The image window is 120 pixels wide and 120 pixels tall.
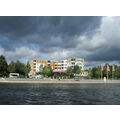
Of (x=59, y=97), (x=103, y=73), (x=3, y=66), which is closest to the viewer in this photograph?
(x=59, y=97)

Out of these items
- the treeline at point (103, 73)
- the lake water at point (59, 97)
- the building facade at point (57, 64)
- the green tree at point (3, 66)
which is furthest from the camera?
the building facade at point (57, 64)

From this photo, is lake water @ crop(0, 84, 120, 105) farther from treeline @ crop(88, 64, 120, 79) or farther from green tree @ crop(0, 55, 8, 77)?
treeline @ crop(88, 64, 120, 79)

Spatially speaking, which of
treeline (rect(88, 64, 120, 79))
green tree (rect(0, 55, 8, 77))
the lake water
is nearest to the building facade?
treeline (rect(88, 64, 120, 79))

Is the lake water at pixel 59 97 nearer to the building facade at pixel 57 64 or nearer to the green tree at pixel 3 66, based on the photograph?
the green tree at pixel 3 66

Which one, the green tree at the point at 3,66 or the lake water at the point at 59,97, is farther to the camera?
the green tree at the point at 3,66

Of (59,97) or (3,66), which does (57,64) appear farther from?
(59,97)

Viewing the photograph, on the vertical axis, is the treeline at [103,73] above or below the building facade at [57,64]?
below

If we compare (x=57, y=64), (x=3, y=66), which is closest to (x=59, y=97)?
(x=3, y=66)

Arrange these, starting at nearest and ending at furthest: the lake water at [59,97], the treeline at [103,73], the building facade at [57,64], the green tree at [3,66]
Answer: the lake water at [59,97], the green tree at [3,66], the treeline at [103,73], the building facade at [57,64]

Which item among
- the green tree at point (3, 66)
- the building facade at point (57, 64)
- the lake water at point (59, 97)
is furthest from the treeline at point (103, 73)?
the lake water at point (59, 97)
